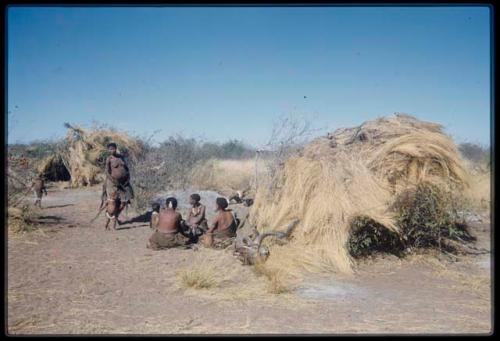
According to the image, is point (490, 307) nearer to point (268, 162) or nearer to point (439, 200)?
point (439, 200)

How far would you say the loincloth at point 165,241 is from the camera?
26.7ft

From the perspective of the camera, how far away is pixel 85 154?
16766mm

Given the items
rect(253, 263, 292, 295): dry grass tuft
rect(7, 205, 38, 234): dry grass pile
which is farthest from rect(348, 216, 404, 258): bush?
rect(7, 205, 38, 234): dry grass pile

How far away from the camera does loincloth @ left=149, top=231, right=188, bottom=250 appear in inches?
321

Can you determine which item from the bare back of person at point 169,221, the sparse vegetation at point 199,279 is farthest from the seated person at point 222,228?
the sparse vegetation at point 199,279

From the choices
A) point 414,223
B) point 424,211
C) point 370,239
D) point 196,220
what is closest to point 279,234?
point 370,239

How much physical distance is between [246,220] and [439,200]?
10.8 ft

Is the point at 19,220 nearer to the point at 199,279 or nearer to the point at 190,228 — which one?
the point at 190,228

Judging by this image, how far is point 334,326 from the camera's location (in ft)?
16.3

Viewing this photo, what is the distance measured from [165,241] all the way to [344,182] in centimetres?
306

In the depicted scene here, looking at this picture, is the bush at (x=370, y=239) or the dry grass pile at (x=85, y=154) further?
the dry grass pile at (x=85, y=154)

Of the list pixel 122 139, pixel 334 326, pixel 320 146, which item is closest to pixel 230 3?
pixel 334 326

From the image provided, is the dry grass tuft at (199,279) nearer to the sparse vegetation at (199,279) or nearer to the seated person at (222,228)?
the sparse vegetation at (199,279)

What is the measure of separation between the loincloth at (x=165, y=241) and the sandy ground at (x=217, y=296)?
0.19 m
